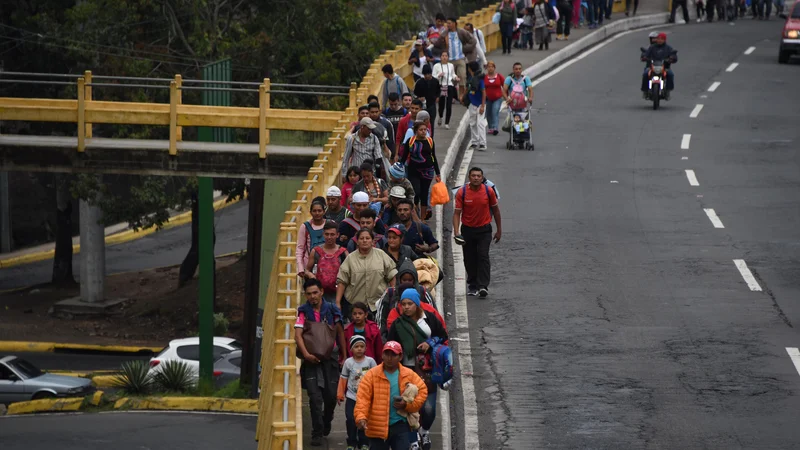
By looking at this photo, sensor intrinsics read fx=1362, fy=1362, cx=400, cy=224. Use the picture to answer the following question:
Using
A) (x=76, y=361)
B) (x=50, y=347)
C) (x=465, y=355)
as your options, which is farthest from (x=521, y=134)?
(x=50, y=347)

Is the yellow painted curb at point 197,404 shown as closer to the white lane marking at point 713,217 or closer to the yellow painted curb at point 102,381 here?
the yellow painted curb at point 102,381

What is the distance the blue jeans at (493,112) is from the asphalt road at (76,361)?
1086 centimetres

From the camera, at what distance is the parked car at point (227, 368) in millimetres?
28781

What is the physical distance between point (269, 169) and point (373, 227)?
10665 millimetres

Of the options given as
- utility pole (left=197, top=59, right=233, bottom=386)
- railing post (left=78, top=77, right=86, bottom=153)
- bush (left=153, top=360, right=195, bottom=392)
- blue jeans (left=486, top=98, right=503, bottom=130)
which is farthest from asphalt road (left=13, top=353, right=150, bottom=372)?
blue jeans (left=486, top=98, right=503, bottom=130)

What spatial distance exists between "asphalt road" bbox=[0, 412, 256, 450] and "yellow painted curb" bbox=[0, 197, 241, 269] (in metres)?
20.4

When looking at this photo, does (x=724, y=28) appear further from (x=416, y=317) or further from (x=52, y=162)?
(x=416, y=317)

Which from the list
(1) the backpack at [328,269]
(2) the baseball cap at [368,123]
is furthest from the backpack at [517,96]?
(1) the backpack at [328,269]

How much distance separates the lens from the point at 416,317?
38.0 ft

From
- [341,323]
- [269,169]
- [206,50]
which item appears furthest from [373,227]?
[206,50]

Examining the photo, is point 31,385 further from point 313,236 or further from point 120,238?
point 120,238

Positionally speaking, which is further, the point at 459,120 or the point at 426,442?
the point at 459,120

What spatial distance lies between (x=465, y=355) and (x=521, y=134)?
41.9 ft

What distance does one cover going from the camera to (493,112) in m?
28.2
